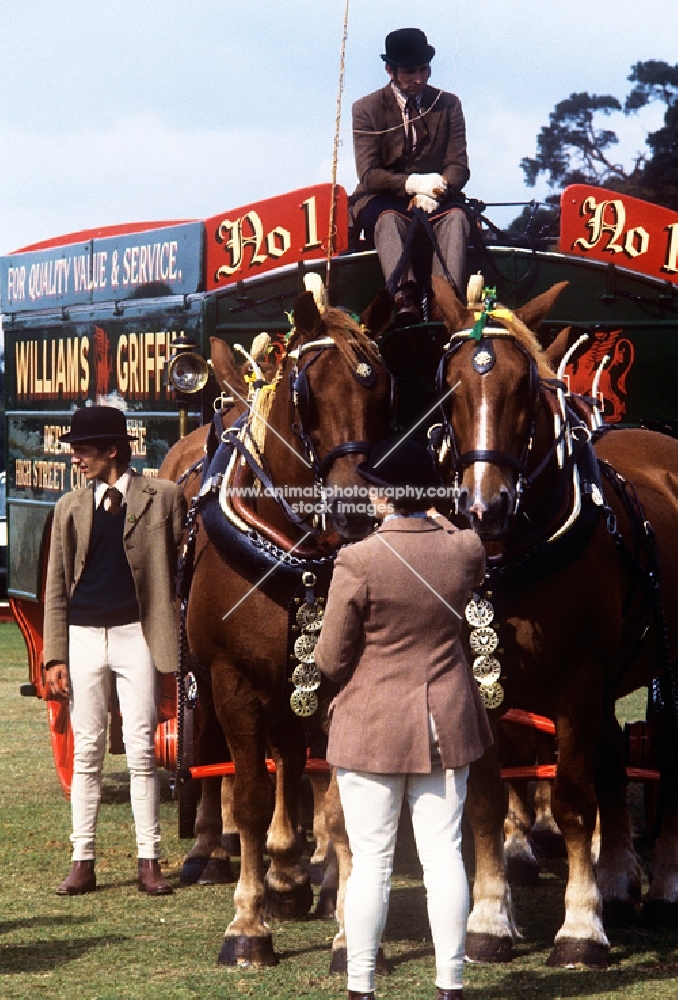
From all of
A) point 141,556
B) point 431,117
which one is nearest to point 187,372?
point 141,556

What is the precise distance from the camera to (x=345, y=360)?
5.49m

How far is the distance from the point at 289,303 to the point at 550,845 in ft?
9.67

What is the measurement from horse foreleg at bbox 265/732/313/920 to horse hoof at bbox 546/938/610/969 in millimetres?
1233

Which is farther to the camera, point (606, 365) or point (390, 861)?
point (606, 365)

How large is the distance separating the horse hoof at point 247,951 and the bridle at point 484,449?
1721 millimetres

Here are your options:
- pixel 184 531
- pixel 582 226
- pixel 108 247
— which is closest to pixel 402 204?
pixel 582 226

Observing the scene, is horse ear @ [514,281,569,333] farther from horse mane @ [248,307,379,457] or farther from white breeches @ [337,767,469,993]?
white breeches @ [337,767,469,993]

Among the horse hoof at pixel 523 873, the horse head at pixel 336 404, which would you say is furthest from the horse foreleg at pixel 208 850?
the horse head at pixel 336 404

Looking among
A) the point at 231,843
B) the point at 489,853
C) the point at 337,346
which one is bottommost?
the point at 231,843

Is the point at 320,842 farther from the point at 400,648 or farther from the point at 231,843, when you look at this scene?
the point at 400,648

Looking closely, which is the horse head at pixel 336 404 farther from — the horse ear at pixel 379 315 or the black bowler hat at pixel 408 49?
the black bowler hat at pixel 408 49

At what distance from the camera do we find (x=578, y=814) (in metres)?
5.58

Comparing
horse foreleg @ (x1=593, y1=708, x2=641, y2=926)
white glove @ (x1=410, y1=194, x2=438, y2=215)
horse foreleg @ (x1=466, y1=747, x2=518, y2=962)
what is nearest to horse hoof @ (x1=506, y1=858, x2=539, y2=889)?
horse foreleg @ (x1=593, y1=708, x2=641, y2=926)

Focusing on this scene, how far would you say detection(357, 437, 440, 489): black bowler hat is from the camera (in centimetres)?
471
